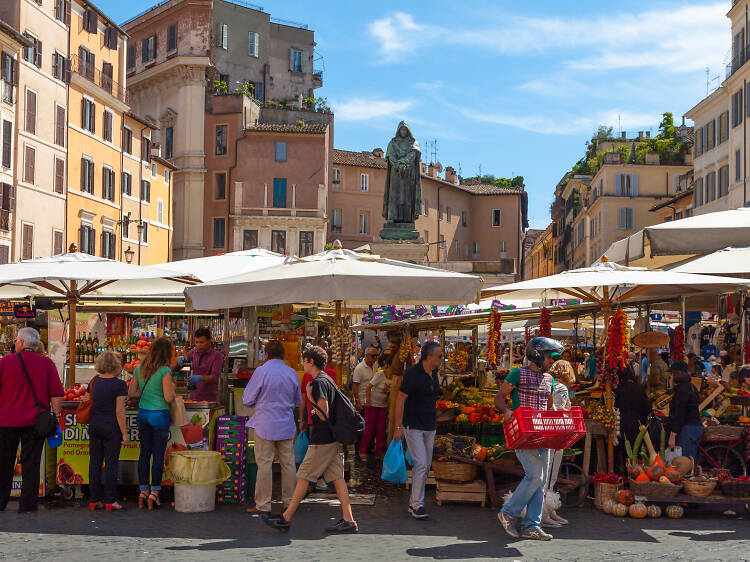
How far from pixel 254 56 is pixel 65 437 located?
57378mm

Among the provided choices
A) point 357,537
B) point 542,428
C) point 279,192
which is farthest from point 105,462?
point 279,192

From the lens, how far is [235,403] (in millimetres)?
12297

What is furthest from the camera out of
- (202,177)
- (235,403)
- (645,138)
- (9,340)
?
(645,138)

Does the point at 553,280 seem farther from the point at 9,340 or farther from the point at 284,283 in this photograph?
the point at 9,340

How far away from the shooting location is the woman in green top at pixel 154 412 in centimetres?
919

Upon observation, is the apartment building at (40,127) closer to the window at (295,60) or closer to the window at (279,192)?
the window at (279,192)

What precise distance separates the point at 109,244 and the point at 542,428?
3949 cm

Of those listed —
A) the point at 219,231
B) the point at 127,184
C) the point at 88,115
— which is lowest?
the point at 219,231

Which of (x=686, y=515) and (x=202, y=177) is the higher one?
(x=202, y=177)

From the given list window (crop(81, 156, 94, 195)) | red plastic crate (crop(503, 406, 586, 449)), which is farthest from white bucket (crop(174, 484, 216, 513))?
window (crop(81, 156, 94, 195))

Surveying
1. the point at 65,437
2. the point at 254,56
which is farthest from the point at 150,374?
the point at 254,56

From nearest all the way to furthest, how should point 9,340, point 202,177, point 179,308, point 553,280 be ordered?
point 553,280
point 179,308
point 9,340
point 202,177

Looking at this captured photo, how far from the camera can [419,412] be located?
8727 millimetres

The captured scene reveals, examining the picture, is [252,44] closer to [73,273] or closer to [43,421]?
[73,273]
